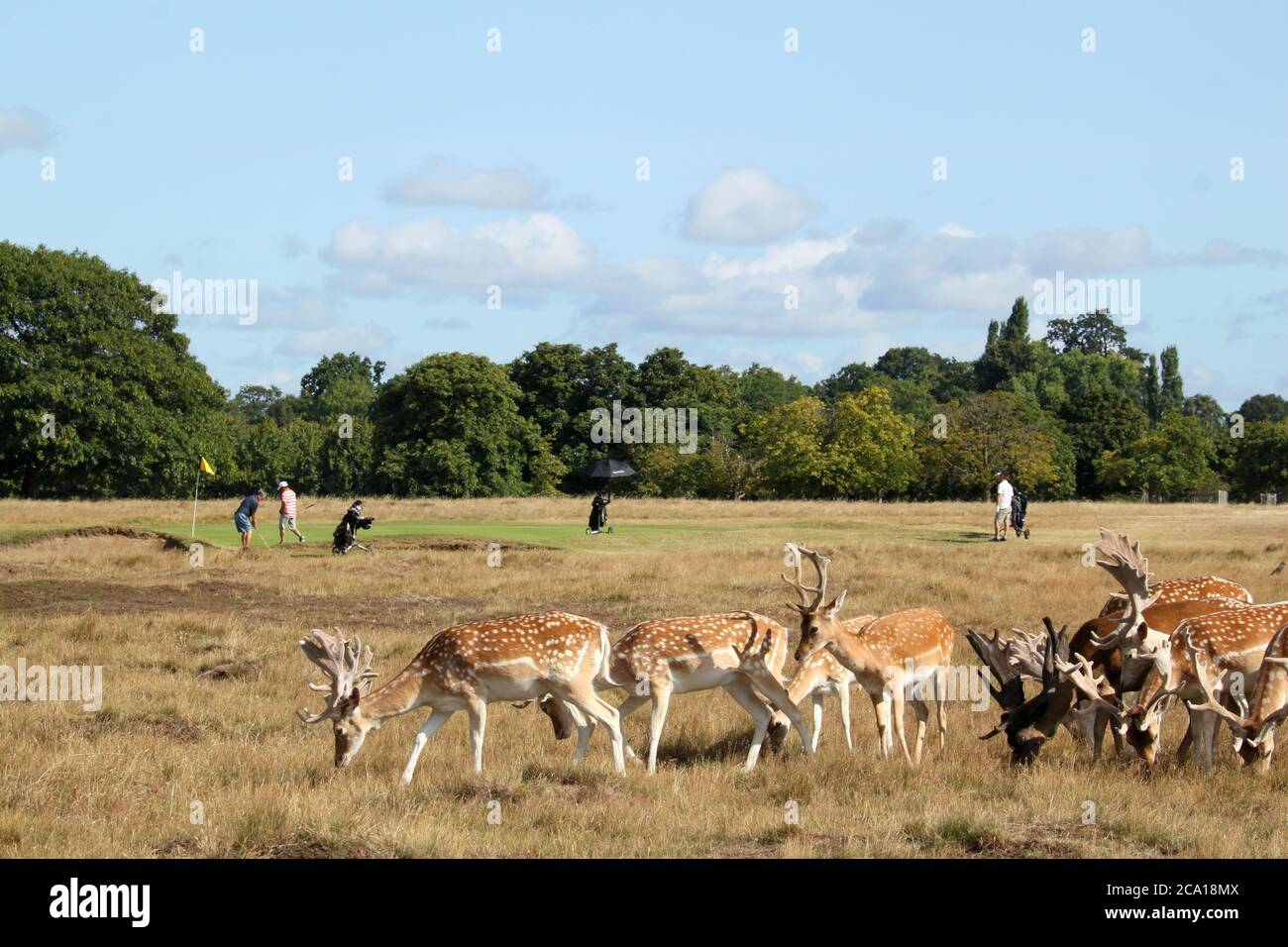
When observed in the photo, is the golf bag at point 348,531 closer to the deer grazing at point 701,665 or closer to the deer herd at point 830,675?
the deer herd at point 830,675

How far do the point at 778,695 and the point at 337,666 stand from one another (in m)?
3.66

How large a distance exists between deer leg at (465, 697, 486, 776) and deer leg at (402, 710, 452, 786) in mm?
259

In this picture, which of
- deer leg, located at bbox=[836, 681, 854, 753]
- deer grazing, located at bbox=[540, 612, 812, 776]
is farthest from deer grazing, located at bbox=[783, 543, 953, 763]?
deer grazing, located at bbox=[540, 612, 812, 776]

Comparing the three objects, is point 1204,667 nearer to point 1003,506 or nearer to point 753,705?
point 753,705

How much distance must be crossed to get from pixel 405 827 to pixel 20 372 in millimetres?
52546

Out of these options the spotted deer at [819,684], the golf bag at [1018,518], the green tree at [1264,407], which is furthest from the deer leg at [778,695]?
the green tree at [1264,407]

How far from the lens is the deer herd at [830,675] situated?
10.8 meters

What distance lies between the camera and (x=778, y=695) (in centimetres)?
1159

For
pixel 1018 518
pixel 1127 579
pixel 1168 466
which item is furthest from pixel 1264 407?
pixel 1127 579

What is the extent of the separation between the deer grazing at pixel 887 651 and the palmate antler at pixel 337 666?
3585 mm

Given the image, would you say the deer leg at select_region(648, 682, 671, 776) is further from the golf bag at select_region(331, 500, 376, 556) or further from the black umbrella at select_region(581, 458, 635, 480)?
the black umbrella at select_region(581, 458, 635, 480)

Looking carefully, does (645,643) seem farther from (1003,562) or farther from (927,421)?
(927,421)
